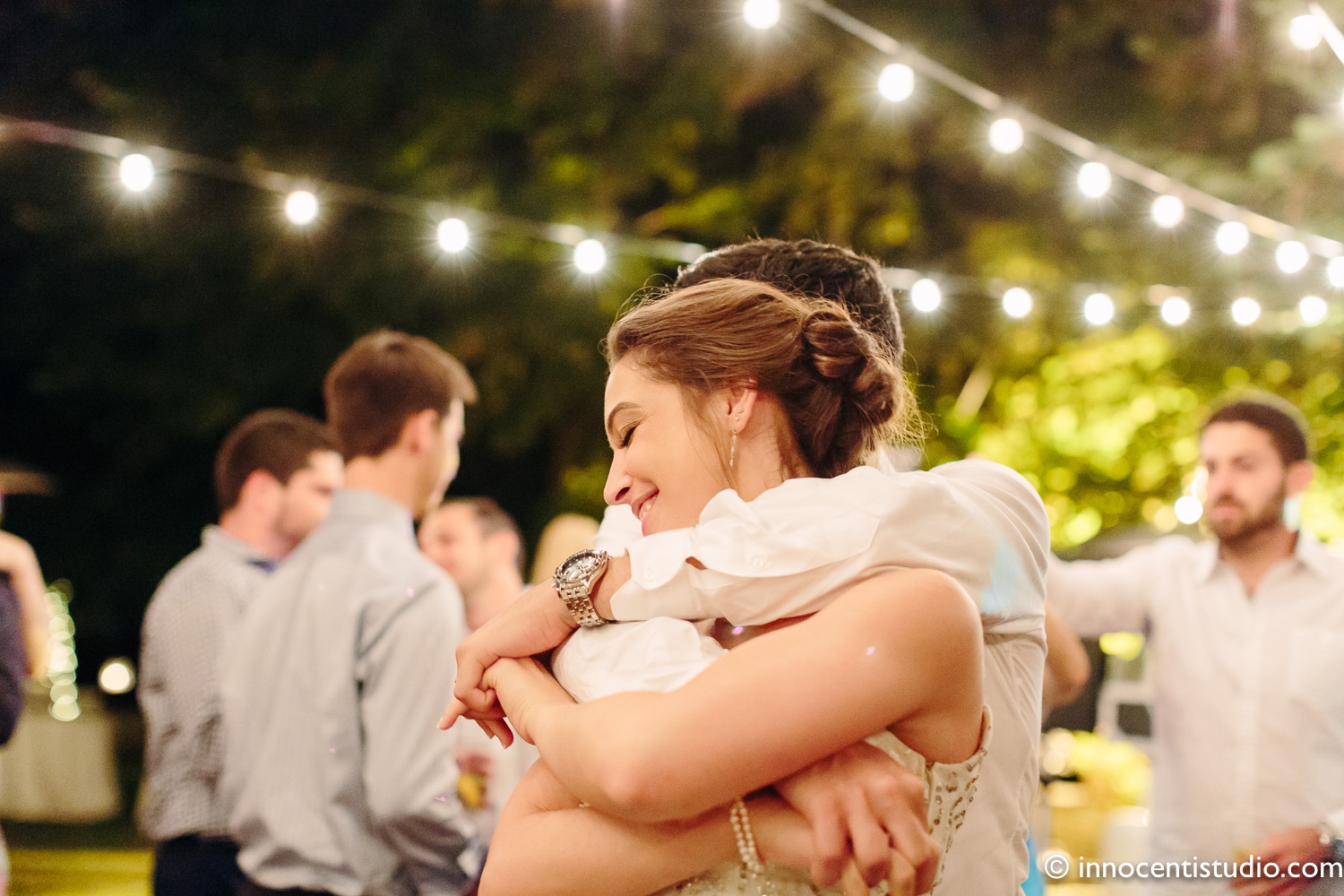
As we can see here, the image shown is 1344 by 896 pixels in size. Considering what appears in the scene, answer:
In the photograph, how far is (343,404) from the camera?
287cm

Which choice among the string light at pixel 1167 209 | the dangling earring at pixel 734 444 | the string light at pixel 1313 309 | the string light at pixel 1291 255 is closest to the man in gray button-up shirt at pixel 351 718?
the dangling earring at pixel 734 444

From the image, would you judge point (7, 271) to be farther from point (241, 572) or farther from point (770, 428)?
point (770, 428)

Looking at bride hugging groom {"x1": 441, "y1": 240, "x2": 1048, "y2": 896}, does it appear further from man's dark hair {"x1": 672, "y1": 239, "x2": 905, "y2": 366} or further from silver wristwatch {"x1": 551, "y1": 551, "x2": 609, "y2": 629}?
man's dark hair {"x1": 672, "y1": 239, "x2": 905, "y2": 366}

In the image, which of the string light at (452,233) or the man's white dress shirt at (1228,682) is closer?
the man's white dress shirt at (1228,682)

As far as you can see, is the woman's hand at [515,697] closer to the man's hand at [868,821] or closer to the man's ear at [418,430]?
the man's hand at [868,821]

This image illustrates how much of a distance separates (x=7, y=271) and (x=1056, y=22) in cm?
957

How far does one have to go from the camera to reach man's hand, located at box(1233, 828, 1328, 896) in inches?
107

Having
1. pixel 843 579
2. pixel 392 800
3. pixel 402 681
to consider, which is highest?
pixel 843 579

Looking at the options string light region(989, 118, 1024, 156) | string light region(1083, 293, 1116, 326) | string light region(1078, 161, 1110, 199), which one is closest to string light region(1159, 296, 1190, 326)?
string light region(1083, 293, 1116, 326)

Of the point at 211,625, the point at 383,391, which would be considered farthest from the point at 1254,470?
the point at 211,625

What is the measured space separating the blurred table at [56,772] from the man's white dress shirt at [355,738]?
20.5 feet

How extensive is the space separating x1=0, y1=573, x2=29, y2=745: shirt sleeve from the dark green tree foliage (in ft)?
17.1

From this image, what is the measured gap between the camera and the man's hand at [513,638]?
1296mm

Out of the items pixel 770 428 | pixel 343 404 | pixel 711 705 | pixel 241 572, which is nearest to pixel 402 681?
pixel 343 404
